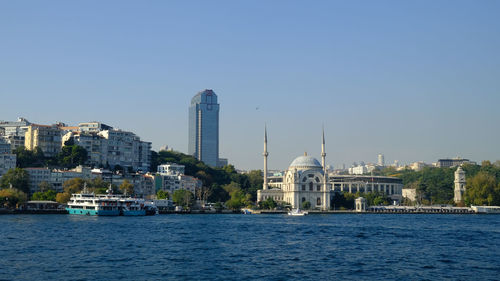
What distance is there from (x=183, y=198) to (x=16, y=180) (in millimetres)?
24528

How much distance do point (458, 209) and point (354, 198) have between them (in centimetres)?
1761

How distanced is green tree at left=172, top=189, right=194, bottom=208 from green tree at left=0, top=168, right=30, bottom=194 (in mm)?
21601

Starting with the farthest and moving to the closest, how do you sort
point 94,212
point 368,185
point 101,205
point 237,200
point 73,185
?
point 368,185 < point 237,200 < point 73,185 < point 101,205 < point 94,212

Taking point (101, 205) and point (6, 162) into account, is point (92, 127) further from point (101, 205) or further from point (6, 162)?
point (101, 205)

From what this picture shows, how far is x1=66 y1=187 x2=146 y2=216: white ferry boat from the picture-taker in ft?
225

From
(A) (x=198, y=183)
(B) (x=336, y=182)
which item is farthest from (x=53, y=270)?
(B) (x=336, y=182)

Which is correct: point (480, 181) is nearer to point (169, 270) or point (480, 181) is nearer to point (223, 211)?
point (223, 211)

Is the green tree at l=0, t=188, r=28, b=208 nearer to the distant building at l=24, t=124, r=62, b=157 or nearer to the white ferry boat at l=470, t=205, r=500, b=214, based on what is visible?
the distant building at l=24, t=124, r=62, b=157

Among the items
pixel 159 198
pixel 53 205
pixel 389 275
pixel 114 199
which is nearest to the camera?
pixel 389 275

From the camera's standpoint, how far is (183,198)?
90438 mm

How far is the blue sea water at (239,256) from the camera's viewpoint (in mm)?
23797

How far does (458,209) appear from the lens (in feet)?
338

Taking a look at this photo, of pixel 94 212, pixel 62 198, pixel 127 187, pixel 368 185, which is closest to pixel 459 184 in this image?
pixel 368 185

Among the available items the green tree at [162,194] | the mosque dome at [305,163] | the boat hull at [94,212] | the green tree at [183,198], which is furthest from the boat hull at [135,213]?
the mosque dome at [305,163]
